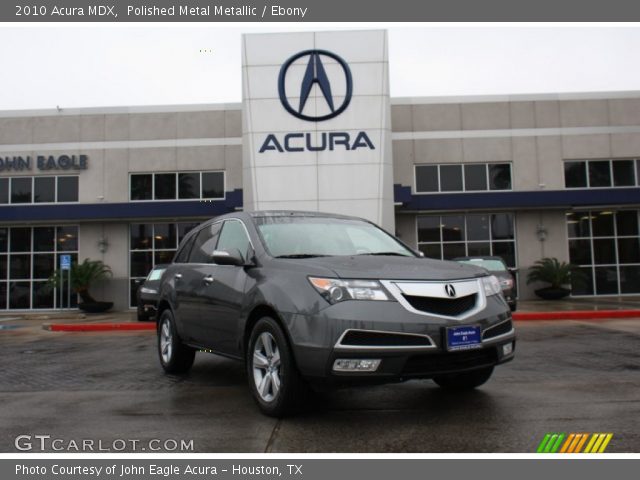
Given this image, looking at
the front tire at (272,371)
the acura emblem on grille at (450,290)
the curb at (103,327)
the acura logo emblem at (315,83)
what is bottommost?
the curb at (103,327)

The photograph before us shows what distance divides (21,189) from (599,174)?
2449 cm

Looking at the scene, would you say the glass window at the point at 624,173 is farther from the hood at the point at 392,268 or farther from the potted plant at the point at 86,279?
the hood at the point at 392,268

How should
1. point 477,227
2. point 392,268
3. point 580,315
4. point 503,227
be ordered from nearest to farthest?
point 392,268
point 580,315
point 503,227
point 477,227

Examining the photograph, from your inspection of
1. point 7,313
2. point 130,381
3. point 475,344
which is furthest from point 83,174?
point 475,344

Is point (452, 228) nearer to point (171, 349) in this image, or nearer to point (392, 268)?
point (171, 349)

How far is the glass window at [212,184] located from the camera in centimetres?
2416

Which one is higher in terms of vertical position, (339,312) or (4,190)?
(4,190)

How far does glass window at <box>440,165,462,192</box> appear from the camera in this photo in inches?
945

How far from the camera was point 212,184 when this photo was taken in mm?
24250

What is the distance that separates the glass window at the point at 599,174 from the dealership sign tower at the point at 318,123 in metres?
9.24

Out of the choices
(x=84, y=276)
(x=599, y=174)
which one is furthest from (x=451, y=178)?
(x=84, y=276)

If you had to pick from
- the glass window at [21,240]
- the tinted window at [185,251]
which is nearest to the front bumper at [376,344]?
the tinted window at [185,251]

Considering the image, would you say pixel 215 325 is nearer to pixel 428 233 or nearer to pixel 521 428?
pixel 521 428

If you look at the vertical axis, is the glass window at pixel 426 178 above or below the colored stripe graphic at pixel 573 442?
above
